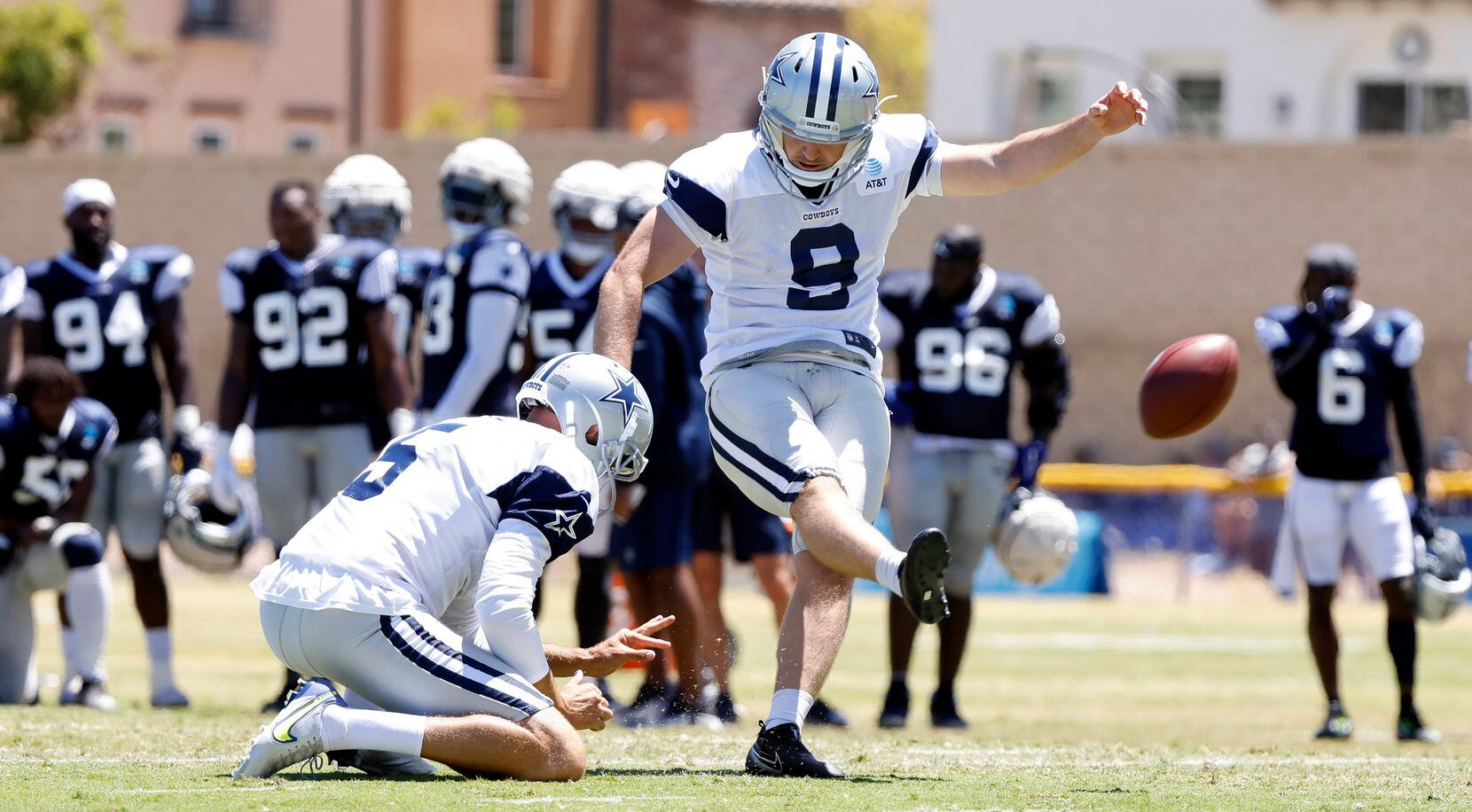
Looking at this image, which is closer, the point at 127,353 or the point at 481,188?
the point at 481,188

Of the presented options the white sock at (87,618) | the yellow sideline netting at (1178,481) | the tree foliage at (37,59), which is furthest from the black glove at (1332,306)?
the tree foliage at (37,59)

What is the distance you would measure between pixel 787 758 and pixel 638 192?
4093 millimetres

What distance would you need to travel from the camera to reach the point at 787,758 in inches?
226

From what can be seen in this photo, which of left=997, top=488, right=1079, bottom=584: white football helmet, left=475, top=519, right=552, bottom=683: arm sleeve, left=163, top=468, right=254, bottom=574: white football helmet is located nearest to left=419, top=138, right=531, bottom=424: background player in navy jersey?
left=163, top=468, right=254, bottom=574: white football helmet

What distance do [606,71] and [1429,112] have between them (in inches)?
602

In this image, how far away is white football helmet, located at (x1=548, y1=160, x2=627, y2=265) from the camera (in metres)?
9.29

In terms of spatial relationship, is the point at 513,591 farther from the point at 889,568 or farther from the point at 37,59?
the point at 37,59

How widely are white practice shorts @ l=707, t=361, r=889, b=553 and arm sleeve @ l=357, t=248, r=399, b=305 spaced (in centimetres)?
344

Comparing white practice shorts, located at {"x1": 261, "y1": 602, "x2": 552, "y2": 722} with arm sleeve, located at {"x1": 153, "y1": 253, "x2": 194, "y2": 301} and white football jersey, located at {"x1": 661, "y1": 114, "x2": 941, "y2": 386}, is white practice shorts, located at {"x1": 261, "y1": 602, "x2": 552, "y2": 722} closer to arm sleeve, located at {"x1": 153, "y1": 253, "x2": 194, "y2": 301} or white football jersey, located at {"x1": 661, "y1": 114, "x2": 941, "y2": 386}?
white football jersey, located at {"x1": 661, "y1": 114, "x2": 941, "y2": 386}

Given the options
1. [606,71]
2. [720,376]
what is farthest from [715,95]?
[720,376]

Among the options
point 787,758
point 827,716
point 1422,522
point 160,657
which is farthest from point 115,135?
point 787,758

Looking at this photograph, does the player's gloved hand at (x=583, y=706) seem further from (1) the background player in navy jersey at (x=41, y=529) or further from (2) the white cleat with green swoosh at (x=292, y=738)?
(1) the background player in navy jersey at (x=41, y=529)

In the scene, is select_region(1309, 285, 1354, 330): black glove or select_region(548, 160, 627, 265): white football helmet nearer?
select_region(548, 160, 627, 265): white football helmet

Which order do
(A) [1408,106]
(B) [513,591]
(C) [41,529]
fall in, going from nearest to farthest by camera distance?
1. (B) [513,591]
2. (C) [41,529]
3. (A) [1408,106]
